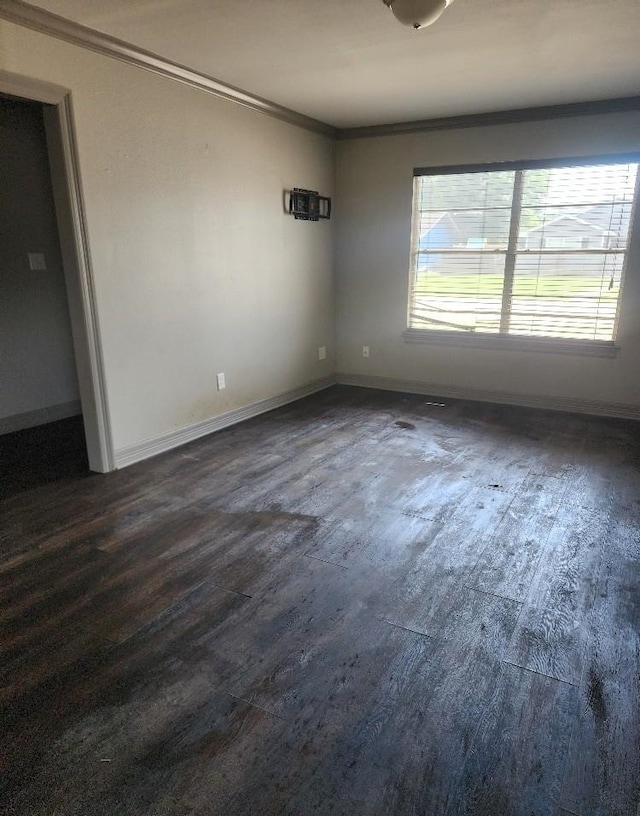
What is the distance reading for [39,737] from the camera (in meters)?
1.54

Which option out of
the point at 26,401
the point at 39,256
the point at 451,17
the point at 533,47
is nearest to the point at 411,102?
the point at 533,47

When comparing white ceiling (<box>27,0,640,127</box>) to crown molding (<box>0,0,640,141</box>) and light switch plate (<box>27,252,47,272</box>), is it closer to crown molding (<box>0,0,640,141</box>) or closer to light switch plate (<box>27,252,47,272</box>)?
crown molding (<box>0,0,640,141</box>)

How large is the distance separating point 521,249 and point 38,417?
14.2 feet

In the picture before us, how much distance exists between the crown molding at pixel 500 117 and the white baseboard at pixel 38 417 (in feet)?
11.7

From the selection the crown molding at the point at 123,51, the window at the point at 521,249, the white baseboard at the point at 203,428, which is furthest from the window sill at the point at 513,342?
the crown molding at the point at 123,51

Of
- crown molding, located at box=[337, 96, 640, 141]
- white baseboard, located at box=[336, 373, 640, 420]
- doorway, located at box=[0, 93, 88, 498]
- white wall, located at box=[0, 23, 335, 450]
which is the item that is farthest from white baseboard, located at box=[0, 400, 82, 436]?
crown molding, located at box=[337, 96, 640, 141]

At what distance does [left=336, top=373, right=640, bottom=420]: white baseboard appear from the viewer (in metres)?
4.56

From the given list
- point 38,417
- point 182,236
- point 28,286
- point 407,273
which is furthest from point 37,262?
point 407,273

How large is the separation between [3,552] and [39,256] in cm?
272

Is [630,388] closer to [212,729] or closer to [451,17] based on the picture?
[451,17]

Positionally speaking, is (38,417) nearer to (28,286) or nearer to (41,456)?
(41,456)

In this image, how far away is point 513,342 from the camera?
191 inches

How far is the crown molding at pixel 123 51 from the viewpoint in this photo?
8.44 ft

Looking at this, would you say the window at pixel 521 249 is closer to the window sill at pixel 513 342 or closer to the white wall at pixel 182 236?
the window sill at pixel 513 342
